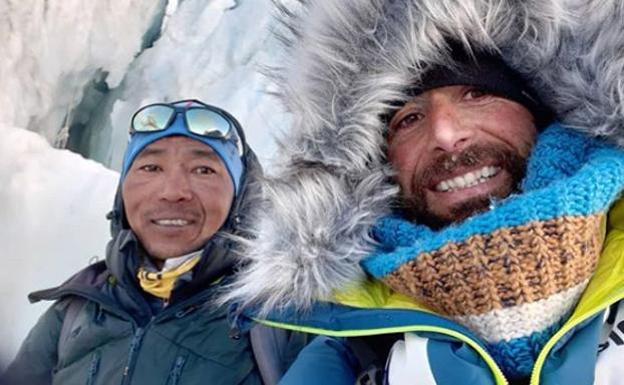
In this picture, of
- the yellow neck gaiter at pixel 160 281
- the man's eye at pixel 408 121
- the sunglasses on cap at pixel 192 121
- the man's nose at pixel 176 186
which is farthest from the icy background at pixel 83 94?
the man's eye at pixel 408 121

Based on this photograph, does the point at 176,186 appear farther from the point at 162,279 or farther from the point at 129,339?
the point at 129,339

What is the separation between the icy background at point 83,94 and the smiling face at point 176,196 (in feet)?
3.28

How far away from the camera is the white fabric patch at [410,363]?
0.73 metres

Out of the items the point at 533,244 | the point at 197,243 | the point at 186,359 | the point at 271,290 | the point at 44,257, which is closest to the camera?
the point at 533,244

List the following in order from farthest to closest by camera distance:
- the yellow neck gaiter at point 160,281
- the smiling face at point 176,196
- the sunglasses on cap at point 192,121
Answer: the sunglasses on cap at point 192,121
the smiling face at point 176,196
the yellow neck gaiter at point 160,281

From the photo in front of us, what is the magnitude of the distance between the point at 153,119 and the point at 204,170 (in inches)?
6.4

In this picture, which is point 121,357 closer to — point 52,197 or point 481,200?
point 481,200

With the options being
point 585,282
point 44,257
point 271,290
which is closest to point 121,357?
point 271,290

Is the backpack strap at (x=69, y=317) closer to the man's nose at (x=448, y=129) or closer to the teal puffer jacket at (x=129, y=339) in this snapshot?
the teal puffer jacket at (x=129, y=339)

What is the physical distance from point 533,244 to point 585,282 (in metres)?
0.07

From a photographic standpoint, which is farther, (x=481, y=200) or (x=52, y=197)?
(x=52, y=197)

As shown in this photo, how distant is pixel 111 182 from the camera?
2.68 metres

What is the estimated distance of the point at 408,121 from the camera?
0.98 meters

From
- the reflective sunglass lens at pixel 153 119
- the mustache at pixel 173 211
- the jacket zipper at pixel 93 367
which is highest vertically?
the reflective sunglass lens at pixel 153 119
